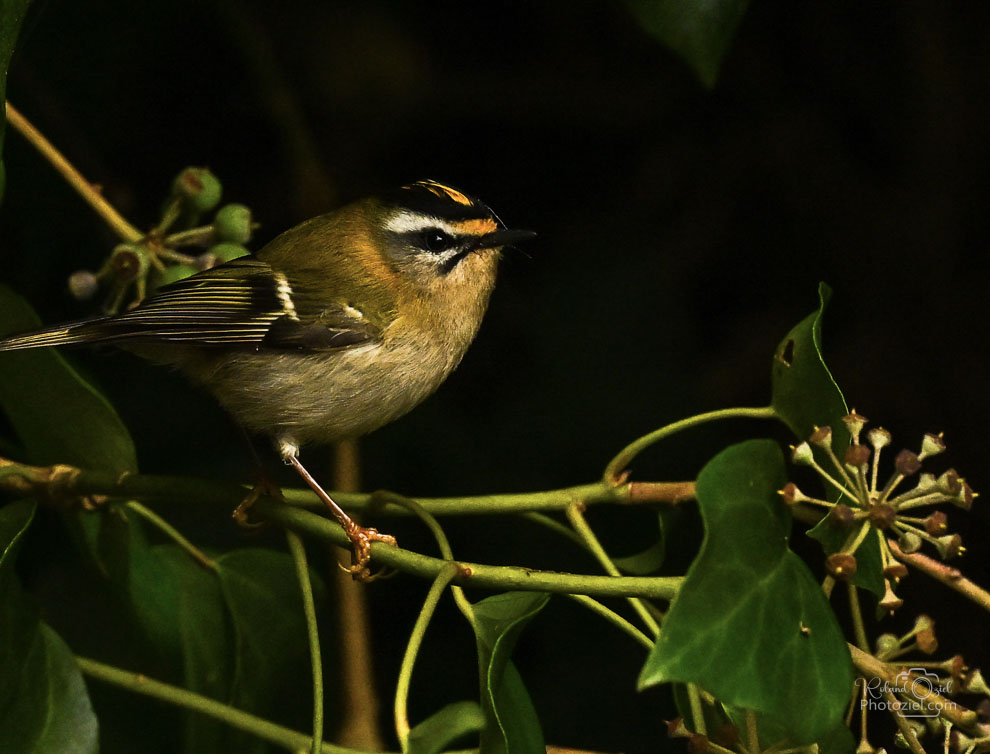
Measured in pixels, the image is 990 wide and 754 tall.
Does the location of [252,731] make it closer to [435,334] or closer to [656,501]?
[656,501]

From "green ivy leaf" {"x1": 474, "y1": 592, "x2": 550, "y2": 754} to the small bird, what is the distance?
0.57m

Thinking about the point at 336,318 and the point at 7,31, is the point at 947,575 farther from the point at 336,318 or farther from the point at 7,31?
the point at 7,31

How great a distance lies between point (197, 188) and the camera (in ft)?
6.70

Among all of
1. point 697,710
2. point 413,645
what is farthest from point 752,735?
point 413,645

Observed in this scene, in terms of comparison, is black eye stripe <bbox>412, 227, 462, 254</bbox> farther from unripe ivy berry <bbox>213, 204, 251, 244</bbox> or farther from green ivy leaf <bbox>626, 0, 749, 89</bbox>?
green ivy leaf <bbox>626, 0, 749, 89</bbox>

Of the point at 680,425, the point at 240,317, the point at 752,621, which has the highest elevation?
the point at 240,317

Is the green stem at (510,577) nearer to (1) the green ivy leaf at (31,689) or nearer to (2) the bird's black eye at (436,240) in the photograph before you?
(1) the green ivy leaf at (31,689)

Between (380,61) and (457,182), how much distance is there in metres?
0.37

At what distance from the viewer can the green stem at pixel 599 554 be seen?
1.51 meters

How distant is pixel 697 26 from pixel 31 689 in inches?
54.5

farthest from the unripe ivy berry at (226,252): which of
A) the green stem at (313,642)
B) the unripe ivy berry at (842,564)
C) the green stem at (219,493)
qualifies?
the unripe ivy berry at (842,564)

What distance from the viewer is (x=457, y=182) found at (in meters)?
2.73

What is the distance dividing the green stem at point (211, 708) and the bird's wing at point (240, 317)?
0.56 metres

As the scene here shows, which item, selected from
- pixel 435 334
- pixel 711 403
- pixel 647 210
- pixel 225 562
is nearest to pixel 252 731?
pixel 225 562
